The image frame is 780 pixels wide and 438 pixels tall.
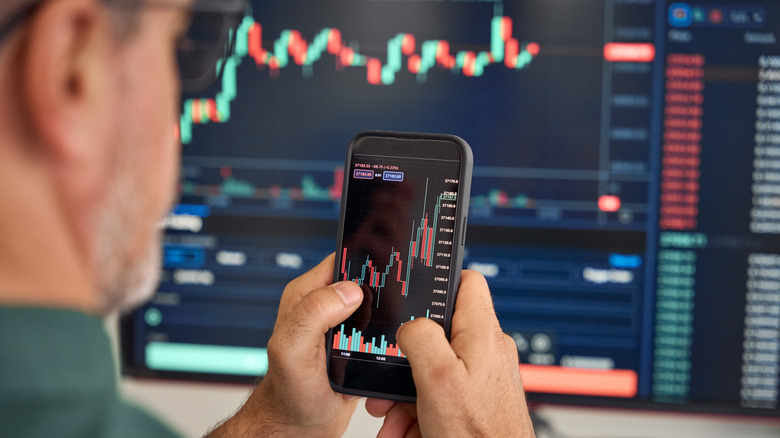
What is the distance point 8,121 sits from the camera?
35 centimetres

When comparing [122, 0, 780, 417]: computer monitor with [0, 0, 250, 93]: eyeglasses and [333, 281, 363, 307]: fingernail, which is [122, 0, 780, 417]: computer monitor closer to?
[333, 281, 363, 307]: fingernail

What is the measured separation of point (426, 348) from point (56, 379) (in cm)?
34

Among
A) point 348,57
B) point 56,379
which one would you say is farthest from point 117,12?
point 348,57

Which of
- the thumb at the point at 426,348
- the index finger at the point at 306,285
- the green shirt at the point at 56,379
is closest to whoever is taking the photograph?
the green shirt at the point at 56,379

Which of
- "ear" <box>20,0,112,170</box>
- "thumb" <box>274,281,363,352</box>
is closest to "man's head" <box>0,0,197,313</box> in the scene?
"ear" <box>20,0,112,170</box>

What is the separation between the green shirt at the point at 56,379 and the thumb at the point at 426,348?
29cm

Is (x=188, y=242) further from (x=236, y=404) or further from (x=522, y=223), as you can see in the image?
(x=522, y=223)

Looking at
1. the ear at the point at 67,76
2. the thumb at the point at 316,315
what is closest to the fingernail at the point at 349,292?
the thumb at the point at 316,315

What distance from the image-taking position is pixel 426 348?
1.90 feet

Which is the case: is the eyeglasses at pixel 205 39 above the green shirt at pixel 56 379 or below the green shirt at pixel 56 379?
above

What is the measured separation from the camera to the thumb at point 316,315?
625 millimetres

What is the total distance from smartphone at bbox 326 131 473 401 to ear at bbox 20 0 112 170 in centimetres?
36

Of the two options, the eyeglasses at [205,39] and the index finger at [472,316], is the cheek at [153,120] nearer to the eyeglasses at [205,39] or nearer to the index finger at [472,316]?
the eyeglasses at [205,39]

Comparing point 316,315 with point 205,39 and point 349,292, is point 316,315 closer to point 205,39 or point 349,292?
point 349,292
